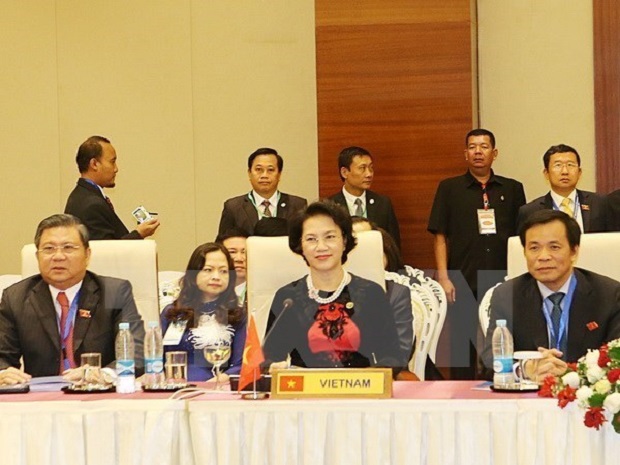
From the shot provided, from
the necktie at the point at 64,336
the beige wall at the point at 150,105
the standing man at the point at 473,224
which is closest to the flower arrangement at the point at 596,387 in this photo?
the necktie at the point at 64,336

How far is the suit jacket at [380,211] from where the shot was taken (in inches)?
269

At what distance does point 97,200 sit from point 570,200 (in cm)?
258

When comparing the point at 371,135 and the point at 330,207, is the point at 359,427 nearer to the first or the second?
the point at 330,207

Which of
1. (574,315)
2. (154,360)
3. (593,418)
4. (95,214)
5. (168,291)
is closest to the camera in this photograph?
(593,418)

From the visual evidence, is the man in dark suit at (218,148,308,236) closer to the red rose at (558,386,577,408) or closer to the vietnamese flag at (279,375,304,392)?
the vietnamese flag at (279,375,304,392)

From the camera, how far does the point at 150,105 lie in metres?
8.48

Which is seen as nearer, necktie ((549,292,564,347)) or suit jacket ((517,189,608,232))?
necktie ((549,292,564,347))

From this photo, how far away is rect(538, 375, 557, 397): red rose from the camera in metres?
3.22

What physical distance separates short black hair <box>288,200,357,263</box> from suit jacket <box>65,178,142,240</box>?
225 centimetres

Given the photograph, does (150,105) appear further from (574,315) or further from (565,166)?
(574,315)

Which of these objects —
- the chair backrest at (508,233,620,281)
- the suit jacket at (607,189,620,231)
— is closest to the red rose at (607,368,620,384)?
the chair backrest at (508,233,620,281)

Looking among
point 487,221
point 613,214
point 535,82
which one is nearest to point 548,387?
point 613,214

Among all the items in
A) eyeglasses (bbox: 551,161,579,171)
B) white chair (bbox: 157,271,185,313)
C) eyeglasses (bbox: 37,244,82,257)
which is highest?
eyeglasses (bbox: 551,161,579,171)

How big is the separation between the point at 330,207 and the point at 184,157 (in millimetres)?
4493
